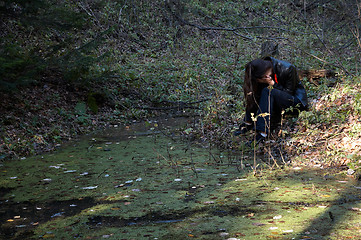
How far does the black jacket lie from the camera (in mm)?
5418

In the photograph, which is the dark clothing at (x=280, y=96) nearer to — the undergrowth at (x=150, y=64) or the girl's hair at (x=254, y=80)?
the girl's hair at (x=254, y=80)

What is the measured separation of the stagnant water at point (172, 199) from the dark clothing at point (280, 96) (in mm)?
804

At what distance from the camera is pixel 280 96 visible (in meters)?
5.32

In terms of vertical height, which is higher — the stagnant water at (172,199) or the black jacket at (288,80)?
the black jacket at (288,80)

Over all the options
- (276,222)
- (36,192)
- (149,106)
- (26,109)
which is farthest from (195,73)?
(276,222)

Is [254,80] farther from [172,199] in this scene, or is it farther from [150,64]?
[150,64]

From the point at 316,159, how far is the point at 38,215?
3.31 metres

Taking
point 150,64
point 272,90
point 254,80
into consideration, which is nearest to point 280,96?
point 272,90

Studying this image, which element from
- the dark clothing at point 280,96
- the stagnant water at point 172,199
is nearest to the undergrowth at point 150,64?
the dark clothing at point 280,96

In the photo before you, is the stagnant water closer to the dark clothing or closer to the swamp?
the swamp

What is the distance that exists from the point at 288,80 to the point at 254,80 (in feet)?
1.70

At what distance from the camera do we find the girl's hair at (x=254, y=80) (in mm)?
5484

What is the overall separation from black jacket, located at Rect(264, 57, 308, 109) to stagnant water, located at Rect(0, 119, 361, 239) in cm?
133

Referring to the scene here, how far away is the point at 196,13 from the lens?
1733 centimetres
